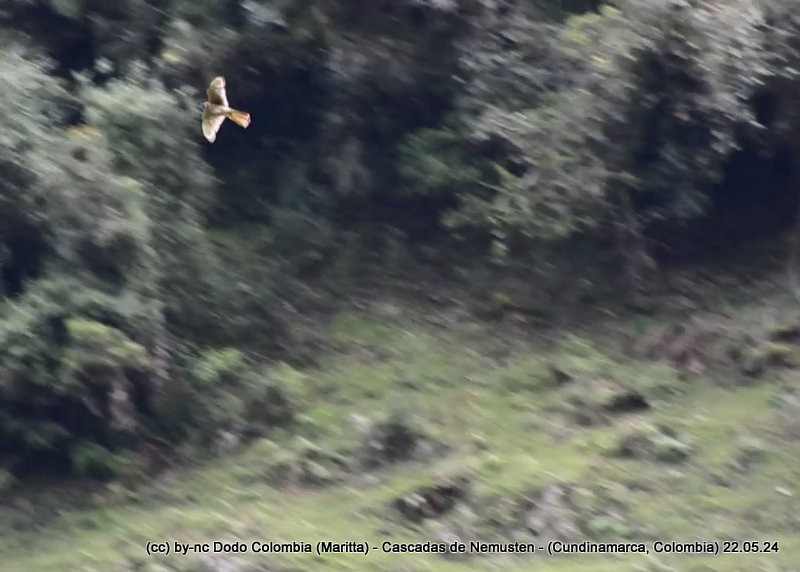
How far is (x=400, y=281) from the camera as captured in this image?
1147 centimetres

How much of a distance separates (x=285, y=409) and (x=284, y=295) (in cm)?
138

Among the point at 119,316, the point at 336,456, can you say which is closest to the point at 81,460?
the point at 119,316

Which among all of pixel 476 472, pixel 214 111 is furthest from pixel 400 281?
pixel 214 111

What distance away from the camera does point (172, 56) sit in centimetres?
1036

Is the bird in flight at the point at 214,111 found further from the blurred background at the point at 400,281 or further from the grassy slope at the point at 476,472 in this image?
the grassy slope at the point at 476,472

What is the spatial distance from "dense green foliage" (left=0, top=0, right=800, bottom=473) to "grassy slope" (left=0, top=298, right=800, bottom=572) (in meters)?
0.53

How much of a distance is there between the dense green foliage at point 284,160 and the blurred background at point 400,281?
A: 0.08ft

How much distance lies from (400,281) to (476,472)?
2917 mm

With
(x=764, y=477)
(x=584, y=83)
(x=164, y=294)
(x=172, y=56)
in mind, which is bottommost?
(x=164, y=294)

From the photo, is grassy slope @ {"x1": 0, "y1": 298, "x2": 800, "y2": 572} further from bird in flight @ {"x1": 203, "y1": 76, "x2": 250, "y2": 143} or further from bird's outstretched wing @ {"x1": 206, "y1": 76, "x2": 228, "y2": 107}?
bird's outstretched wing @ {"x1": 206, "y1": 76, "x2": 228, "y2": 107}

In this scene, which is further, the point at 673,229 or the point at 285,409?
the point at 673,229

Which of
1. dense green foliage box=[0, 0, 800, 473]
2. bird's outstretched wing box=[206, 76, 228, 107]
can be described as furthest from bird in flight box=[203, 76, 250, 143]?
dense green foliage box=[0, 0, 800, 473]

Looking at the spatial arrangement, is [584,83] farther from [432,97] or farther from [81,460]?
[81,460]

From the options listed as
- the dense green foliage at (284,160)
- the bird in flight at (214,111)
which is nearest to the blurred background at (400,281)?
the dense green foliage at (284,160)
